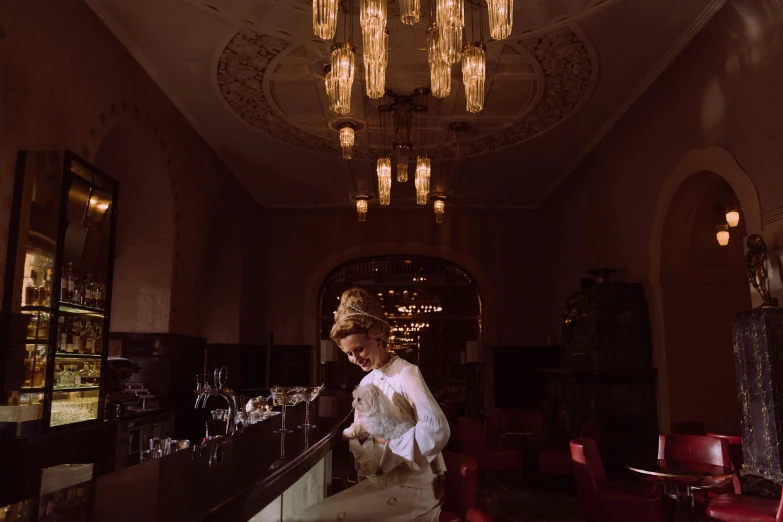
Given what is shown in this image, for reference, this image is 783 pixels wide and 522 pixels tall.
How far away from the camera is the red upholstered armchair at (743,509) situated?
4273 millimetres

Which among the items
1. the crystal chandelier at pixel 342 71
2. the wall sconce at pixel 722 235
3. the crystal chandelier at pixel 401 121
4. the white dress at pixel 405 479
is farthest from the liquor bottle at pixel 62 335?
the wall sconce at pixel 722 235

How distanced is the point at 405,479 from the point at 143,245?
6.76 metres

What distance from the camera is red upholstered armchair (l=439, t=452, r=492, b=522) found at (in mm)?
3324

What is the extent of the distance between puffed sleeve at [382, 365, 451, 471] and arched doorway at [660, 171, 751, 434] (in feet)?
19.4

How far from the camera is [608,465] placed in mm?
7551

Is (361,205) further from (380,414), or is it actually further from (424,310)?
(380,414)

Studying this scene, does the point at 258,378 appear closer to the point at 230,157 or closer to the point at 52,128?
the point at 230,157

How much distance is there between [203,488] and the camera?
1.83m

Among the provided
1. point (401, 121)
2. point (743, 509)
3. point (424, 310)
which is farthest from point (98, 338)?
point (424, 310)

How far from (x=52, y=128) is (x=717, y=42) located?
6.37 m

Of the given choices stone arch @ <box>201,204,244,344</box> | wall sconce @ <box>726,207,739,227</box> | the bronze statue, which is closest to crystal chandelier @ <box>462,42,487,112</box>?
the bronze statue

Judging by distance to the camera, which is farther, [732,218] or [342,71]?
[732,218]

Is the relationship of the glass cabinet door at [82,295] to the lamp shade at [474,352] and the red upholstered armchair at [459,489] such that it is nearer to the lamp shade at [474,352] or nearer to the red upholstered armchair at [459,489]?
the red upholstered armchair at [459,489]

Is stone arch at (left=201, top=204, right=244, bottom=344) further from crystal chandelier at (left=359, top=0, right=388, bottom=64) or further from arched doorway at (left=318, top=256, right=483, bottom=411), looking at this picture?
crystal chandelier at (left=359, top=0, right=388, bottom=64)
